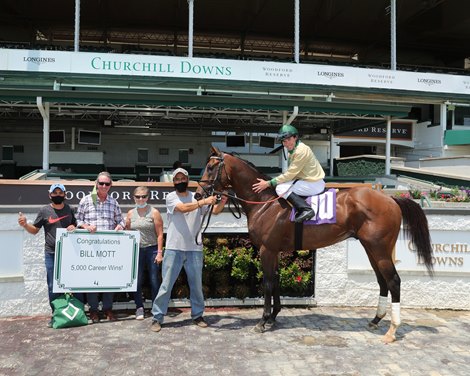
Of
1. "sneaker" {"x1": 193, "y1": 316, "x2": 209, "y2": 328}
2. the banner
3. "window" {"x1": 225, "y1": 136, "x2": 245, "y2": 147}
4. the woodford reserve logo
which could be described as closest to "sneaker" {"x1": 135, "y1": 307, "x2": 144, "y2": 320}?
"sneaker" {"x1": 193, "y1": 316, "x2": 209, "y2": 328}

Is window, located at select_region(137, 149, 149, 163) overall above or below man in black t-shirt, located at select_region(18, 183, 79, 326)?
above

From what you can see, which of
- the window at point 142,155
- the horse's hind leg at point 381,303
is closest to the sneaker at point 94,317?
the horse's hind leg at point 381,303

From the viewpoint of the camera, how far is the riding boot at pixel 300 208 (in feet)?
16.3

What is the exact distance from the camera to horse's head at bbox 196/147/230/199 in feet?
16.5

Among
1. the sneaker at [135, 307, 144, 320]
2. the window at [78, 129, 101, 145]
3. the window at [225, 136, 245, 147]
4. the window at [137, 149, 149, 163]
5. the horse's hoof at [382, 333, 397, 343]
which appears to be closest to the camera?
the horse's hoof at [382, 333, 397, 343]

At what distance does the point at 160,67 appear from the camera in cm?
1614

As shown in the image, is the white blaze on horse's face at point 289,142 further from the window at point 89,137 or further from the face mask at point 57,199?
the window at point 89,137

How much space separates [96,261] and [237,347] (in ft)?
6.97

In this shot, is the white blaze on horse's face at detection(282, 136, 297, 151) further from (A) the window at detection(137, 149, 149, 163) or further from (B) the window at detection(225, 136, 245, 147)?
(A) the window at detection(137, 149, 149, 163)

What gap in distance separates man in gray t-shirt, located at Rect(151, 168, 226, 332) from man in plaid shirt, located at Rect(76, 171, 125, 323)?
747 mm

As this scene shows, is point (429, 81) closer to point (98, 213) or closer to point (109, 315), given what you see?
point (98, 213)

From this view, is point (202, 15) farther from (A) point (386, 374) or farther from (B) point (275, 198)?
(A) point (386, 374)

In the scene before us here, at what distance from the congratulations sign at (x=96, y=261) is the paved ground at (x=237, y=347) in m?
0.54

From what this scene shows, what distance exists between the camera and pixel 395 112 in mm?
15961
